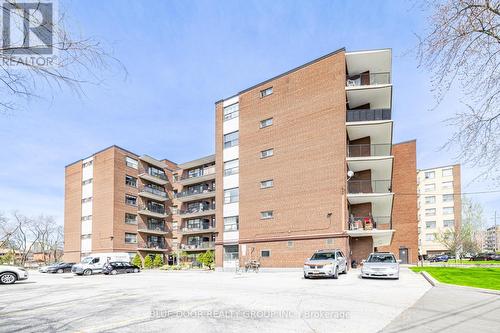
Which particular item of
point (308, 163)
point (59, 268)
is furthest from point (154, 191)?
point (308, 163)

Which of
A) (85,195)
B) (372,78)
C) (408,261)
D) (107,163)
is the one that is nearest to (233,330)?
(372,78)

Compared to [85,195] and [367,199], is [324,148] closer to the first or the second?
[367,199]

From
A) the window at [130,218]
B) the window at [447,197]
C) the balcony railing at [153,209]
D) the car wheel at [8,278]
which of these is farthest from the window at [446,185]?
the car wheel at [8,278]

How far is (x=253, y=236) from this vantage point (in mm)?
32750

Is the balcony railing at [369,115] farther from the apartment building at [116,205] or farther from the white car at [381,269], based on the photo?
the apartment building at [116,205]

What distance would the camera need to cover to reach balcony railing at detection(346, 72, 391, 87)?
30422 mm

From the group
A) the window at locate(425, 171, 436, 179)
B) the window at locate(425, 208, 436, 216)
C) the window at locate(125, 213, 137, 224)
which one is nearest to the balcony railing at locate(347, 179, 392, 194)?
the window at locate(125, 213, 137, 224)

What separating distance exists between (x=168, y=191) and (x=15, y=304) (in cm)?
5055

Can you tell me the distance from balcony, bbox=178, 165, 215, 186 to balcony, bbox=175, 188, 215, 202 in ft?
4.37

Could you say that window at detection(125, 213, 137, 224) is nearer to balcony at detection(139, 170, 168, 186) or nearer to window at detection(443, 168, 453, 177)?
balcony at detection(139, 170, 168, 186)

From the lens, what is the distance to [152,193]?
185 feet

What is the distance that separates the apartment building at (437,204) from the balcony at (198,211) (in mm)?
54314

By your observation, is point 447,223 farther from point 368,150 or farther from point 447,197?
point 368,150

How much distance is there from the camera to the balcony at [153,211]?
54844mm
